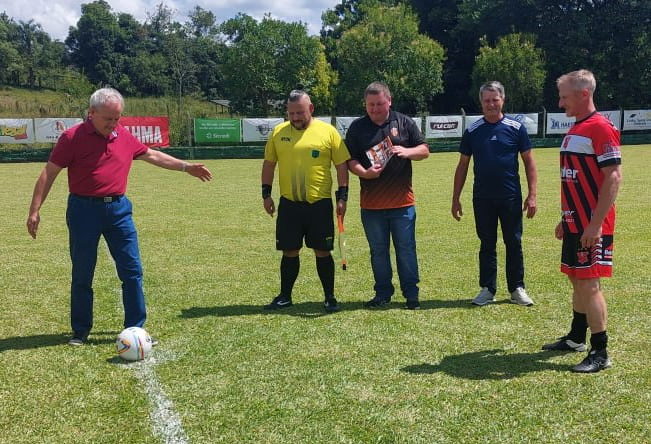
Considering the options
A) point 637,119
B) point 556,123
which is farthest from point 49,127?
point 637,119

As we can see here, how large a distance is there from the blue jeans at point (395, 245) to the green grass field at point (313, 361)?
246 mm

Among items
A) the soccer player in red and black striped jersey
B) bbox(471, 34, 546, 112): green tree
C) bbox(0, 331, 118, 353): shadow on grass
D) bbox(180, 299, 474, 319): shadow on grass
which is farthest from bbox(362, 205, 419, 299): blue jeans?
bbox(471, 34, 546, 112): green tree

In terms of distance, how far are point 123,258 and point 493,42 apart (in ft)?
166

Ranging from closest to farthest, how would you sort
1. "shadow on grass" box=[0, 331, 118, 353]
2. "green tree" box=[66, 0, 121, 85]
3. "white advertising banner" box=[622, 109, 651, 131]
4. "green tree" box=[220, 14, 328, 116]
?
1. "shadow on grass" box=[0, 331, 118, 353]
2. "white advertising banner" box=[622, 109, 651, 131]
3. "green tree" box=[220, 14, 328, 116]
4. "green tree" box=[66, 0, 121, 85]

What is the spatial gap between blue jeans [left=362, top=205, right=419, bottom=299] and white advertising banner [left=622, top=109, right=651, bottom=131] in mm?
32351

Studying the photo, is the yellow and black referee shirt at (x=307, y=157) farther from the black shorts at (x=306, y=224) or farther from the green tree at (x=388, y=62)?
the green tree at (x=388, y=62)

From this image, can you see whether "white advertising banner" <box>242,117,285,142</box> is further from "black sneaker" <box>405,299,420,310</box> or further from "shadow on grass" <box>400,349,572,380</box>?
"shadow on grass" <box>400,349,572,380</box>

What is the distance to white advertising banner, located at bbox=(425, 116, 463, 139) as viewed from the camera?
3119cm

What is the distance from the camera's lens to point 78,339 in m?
4.96

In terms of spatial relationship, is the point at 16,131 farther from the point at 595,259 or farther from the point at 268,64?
the point at 595,259

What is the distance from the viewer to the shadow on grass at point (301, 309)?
5.79m

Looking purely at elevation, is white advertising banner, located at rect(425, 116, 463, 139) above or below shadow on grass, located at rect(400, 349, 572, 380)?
above

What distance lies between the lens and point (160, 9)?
77.0 meters

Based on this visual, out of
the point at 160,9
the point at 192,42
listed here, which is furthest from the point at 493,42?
the point at 160,9
